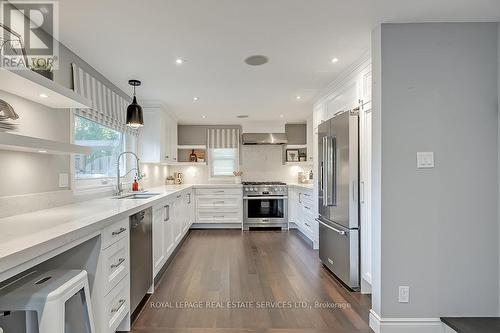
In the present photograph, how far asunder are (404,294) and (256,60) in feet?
7.86

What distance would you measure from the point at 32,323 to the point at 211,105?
12.4 ft

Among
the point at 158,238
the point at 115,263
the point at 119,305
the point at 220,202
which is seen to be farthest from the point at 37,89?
the point at 220,202

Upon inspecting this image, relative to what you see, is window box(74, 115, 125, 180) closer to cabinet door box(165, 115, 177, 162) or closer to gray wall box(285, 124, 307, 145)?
cabinet door box(165, 115, 177, 162)

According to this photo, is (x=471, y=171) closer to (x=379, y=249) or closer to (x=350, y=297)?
(x=379, y=249)

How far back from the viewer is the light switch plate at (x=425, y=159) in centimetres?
207

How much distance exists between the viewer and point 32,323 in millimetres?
1297

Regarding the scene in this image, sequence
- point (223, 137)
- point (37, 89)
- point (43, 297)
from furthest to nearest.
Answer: point (223, 137)
point (37, 89)
point (43, 297)

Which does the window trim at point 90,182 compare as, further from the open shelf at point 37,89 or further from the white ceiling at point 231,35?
the white ceiling at point 231,35

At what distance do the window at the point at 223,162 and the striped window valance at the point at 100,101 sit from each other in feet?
8.35

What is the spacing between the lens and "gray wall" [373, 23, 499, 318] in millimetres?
2053

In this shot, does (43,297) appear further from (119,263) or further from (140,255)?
(140,255)

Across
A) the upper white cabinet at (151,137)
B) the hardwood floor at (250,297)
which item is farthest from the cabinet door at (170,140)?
the hardwood floor at (250,297)

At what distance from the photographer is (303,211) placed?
16.4 feet

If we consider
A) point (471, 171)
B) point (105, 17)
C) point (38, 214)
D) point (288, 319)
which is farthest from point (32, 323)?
point (471, 171)
